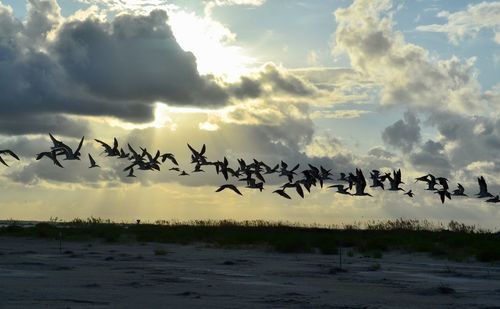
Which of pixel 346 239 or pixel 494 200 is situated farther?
pixel 346 239

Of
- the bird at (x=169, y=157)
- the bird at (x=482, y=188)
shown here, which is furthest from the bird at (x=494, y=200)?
the bird at (x=169, y=157)

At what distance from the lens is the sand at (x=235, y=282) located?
15.3 m

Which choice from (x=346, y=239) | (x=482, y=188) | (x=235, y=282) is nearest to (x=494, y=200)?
(x=482, y=188)

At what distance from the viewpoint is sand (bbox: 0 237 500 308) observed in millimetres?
15344

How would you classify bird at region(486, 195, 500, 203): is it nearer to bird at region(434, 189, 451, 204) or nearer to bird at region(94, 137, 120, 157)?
bird at region(434, 189, 451, 204)

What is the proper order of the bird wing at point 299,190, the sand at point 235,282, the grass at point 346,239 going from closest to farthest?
the sand at point 235,282 → the bird wing at point 299,190 → the grass at point 346,239

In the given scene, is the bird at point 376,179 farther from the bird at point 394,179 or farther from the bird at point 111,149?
the bird at point 111,149

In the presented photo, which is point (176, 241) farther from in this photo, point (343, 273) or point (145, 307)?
point (145, 307)

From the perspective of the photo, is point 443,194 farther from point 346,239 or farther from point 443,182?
point 346,239

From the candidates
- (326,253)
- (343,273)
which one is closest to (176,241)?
(326,253)

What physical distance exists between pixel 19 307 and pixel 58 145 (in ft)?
27.5

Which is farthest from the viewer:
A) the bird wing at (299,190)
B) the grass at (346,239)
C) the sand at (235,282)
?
the grass at (346,239)

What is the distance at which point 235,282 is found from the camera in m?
19.4

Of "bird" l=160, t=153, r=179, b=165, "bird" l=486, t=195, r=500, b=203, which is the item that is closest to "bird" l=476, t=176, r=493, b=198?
"bird" l=486, t=195, r=500, b=203
